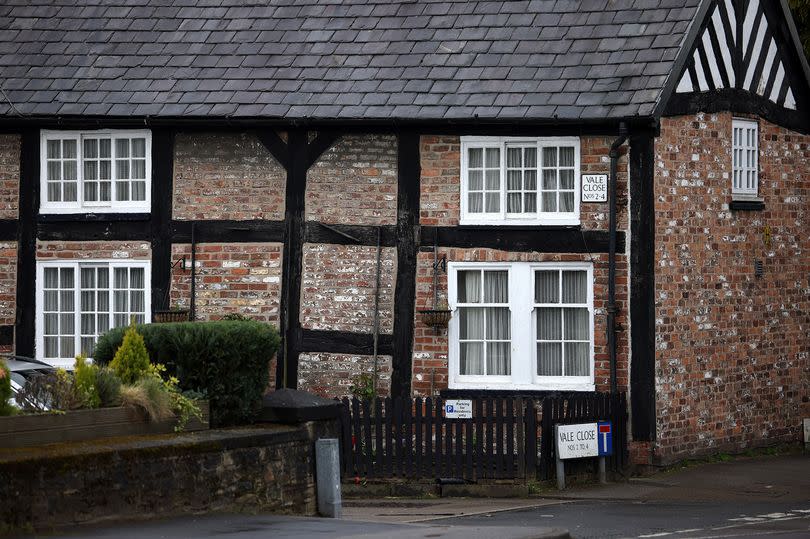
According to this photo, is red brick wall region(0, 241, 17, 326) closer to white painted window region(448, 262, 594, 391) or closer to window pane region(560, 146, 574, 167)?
white painted window region(448, 262, 594, 391)

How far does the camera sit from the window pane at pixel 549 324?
20.4m

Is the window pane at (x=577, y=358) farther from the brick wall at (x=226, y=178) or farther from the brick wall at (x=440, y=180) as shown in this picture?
the brick wall at (x=226, y=178)

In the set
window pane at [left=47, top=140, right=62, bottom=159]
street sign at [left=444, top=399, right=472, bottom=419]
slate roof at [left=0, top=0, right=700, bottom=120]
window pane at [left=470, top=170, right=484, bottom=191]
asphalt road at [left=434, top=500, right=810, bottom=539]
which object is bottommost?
asphalt road at [left=434, top=500, right=810, bottom=539]

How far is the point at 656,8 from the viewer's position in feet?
68.5

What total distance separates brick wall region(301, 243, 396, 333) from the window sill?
4.91 meters

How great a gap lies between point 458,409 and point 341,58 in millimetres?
5689

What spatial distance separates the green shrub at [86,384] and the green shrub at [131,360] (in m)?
0.53

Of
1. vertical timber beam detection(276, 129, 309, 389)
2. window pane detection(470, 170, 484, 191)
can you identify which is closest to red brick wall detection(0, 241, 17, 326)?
vertical timber beam detection(276, 129, 309, 389)

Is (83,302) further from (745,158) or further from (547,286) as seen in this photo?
(745,158)

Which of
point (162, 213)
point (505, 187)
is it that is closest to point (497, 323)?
point (505, 187)

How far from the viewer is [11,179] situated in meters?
22.1

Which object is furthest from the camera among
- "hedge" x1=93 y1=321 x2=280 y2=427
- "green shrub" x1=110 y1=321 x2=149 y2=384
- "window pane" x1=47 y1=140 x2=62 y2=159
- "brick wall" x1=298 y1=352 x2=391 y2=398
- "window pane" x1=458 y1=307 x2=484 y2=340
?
"window pane" x1=47 y1=140 x2=62 y2=159

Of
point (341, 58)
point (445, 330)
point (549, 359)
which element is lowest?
point (549, 359)

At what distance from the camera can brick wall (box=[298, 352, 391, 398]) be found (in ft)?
68.4
